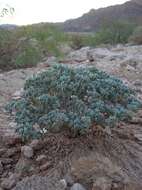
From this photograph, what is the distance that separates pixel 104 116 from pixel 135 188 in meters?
0.71

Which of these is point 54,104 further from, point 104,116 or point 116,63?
point 116,63

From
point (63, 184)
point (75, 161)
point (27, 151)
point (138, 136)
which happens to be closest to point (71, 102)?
point (75, 161)

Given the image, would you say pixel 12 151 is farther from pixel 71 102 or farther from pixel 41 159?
pixel 71 102

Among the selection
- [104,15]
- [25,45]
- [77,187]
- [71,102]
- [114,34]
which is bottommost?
[104,15]

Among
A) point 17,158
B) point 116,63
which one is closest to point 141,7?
point 116,63

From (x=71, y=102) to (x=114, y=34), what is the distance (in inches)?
721

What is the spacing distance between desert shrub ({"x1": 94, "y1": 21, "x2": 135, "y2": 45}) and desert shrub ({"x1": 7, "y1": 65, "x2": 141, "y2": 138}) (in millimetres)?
16378

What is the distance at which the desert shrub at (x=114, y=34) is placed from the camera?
22058 millimetres

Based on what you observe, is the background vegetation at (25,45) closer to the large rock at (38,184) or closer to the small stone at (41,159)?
the small stone at (41,159)

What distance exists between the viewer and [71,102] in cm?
479

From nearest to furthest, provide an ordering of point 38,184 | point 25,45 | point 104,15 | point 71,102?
point 38,184, point 71,102, point 25,45, point 104,15

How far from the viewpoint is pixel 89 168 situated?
4.53 metres

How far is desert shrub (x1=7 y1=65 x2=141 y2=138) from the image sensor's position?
466cm

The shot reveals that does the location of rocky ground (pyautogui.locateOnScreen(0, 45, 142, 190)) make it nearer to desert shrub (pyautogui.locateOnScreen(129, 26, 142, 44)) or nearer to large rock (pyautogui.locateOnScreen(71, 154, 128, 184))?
large rock (pyautogui.locateOnScreen(71, 154, 128, 184))
